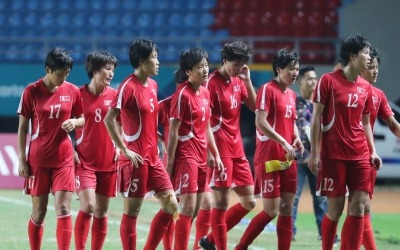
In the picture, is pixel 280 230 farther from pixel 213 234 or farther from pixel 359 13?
pixel 359 13

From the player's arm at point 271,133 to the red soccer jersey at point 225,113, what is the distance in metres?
0.53

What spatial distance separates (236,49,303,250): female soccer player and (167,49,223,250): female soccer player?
0.60 meters

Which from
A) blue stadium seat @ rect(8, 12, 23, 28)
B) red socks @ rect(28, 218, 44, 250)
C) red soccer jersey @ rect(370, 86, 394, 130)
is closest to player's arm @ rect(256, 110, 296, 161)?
red soccer jersey @ rect(370, 86, 394, 130)

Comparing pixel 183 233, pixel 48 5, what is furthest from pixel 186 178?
pixel 48 5

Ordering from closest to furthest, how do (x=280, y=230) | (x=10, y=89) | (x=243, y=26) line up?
1. (x=280, y=230)
2. (x=10, y=89)
3. (x=243, y=26)

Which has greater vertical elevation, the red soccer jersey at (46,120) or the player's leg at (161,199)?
the red soccer jersey at (46,120)

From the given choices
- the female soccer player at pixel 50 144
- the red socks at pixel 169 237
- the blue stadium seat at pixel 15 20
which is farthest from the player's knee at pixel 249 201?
the blue stadium seat at pixel 15 20

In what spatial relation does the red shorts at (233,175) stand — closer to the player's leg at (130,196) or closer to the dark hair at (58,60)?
the player's leg at (130,196)

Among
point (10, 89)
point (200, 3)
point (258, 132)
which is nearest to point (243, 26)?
point (200, 3)

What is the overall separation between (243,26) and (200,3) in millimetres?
1490

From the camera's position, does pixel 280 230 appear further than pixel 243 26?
No

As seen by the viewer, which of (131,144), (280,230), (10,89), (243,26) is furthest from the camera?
(243,26)

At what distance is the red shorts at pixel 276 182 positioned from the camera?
34.8ft

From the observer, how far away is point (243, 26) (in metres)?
25.8
